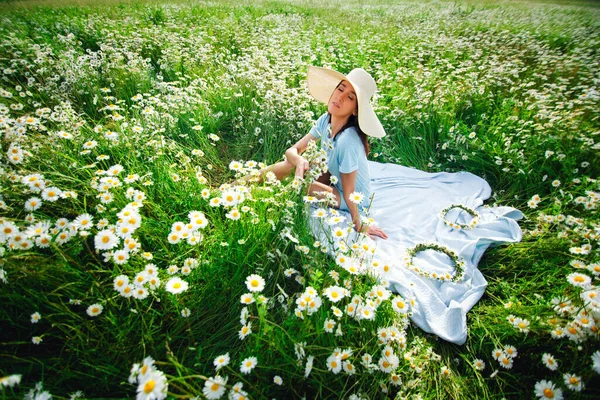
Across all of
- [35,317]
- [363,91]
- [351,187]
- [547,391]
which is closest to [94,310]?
[35,317]

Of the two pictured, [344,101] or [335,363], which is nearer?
[335,363]

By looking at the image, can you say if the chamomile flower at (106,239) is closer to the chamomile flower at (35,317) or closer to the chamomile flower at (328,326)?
the chamomile flower at (35,317)

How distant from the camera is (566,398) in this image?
1.41 metres

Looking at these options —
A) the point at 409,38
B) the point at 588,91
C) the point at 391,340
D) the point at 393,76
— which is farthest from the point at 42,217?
the point at 409,38

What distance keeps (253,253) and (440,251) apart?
176 cm

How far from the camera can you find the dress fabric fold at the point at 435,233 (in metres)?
2.20

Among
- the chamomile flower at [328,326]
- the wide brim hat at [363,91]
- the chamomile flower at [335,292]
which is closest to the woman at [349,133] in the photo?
the wide brim hat at [363,91]

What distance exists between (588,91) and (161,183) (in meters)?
5.01

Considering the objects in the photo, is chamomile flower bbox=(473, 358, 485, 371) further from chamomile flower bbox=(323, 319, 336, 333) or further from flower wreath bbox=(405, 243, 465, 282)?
chamomile flower bbox=(323, 319, 336, 333)

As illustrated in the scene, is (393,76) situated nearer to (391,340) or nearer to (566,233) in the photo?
(566,233)

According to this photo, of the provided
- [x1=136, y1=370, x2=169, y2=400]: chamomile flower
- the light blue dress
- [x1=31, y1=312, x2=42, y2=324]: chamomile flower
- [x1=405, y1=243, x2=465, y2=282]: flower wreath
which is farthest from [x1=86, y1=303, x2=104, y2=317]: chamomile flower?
[x1=405, y1=243, x2=465, y2=282]: flower wreath

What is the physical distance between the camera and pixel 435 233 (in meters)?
2.95

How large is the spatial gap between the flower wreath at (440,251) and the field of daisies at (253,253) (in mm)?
279

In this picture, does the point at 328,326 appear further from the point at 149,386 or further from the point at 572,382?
the point at 572,382
